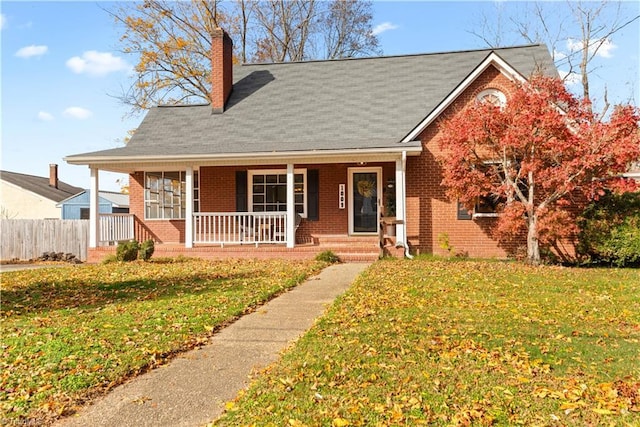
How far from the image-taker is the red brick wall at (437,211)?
13648mm

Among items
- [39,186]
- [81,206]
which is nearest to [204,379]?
[81,206]

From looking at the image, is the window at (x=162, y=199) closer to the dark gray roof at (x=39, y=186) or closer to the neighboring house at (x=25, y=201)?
the neighboring house at (x=25, y=201)

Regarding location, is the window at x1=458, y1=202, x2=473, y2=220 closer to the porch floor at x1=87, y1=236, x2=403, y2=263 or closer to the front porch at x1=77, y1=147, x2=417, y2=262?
the front porch at x1=77, y1=147, x2=417, y2=262

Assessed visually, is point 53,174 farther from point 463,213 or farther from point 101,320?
point 101,320

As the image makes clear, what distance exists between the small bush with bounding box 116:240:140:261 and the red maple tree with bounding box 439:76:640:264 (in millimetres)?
8779

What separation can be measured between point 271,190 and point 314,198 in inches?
60.2

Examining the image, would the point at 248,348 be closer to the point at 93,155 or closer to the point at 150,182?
the point at 93,155

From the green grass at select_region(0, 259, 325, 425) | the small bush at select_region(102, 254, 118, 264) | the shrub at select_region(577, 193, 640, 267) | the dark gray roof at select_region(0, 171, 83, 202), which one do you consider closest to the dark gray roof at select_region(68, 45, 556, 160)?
the small bush at select_region(102, 254, 118, 264)

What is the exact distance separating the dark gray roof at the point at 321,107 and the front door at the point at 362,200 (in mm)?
1281

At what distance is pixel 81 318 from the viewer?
21.7ft

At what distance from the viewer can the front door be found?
49.6 feet

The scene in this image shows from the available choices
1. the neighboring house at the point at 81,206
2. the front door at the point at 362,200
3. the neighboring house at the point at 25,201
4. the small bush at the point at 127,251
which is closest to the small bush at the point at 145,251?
the small bush at the point at 127,251

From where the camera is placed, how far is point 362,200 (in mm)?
15180

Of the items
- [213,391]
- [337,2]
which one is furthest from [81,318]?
[337,2]
